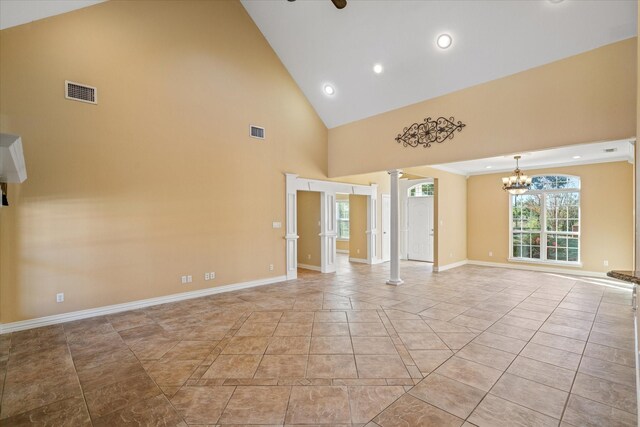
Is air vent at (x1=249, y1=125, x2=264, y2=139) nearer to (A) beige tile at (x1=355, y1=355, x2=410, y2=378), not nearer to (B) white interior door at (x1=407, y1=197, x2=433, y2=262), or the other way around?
(A) beige tile at (x1=355, y1=355, x2=410, y2=378)

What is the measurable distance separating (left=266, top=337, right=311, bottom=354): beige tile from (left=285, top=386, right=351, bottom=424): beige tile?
2.24 ft

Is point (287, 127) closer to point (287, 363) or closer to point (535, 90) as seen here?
point (535, 90)

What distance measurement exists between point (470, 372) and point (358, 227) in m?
6.34

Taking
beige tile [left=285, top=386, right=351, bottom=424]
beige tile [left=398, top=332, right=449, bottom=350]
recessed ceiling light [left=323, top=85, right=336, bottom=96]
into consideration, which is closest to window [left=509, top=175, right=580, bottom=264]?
recessed ceiling light [left=323, top=85, right=336, bottom=96]

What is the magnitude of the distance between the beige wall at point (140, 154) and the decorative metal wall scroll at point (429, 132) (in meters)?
2.56

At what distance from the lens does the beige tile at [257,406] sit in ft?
6.82

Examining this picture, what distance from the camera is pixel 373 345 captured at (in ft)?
10.7

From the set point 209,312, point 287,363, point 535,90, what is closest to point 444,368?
point 287,363

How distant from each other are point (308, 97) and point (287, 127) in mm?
989

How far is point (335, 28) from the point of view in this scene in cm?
519

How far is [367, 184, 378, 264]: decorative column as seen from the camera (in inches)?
333

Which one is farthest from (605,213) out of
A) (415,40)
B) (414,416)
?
(414,416)

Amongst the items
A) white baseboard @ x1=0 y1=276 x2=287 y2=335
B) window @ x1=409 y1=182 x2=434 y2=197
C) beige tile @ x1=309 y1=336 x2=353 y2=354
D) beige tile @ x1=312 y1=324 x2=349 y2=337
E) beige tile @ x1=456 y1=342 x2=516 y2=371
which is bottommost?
beige tile @ x1=312 y1=324 x2=349 y2=337

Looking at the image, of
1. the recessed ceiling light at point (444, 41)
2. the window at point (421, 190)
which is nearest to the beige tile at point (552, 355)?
the recessed ceiling light at point (444, 41)
